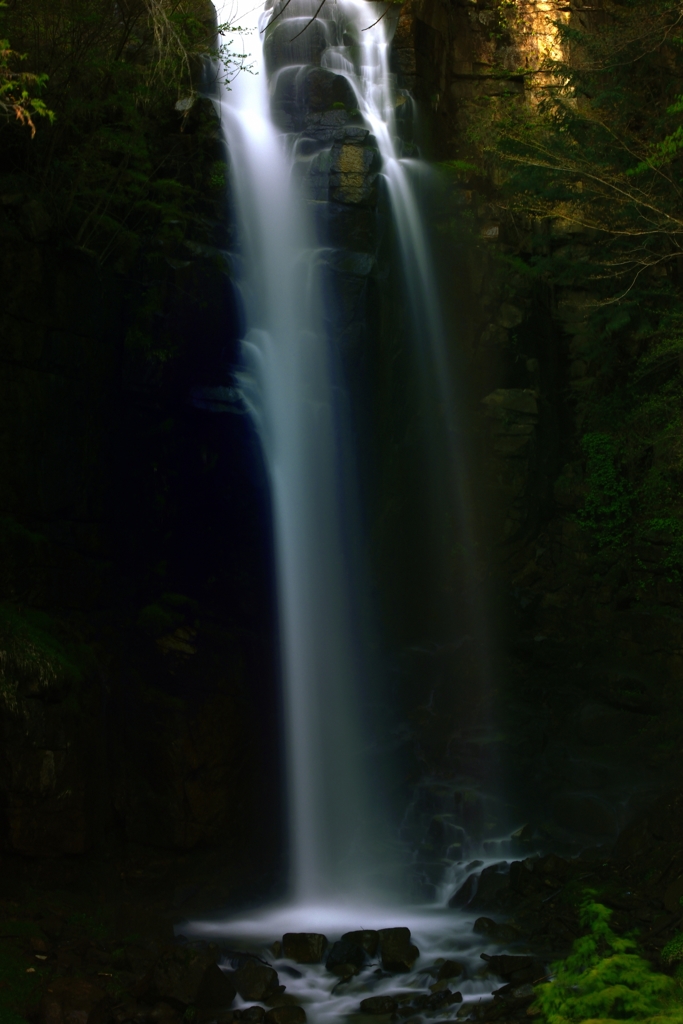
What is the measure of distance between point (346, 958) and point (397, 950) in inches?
20.4

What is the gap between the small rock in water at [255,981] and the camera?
807cm

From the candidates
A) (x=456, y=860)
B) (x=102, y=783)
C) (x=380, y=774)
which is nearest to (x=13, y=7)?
(x=102, y=783)

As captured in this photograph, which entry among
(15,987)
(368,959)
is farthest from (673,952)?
(15,987)

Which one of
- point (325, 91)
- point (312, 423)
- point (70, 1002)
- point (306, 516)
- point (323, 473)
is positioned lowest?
point (70, 1002)

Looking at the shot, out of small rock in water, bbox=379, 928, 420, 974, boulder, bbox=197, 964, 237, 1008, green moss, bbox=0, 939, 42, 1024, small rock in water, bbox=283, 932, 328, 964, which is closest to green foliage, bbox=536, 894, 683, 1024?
small rock in water, bbox=379, 928, 420, 974

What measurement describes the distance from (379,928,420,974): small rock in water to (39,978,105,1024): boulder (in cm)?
277

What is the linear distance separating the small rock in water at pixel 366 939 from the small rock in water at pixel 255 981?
94 cm

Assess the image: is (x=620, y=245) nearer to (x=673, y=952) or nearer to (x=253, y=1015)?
(x=673, y=952)

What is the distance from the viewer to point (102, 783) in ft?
33.9

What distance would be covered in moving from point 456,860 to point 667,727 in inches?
140

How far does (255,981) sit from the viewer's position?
8.14 m

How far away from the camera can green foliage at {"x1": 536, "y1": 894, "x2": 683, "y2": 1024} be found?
Result: 23.3 feet

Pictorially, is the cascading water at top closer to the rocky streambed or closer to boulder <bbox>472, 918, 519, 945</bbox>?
the rocky streambed

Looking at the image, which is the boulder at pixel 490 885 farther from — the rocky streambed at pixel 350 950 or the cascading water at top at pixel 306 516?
the cascading water at top at pixel 306 516
